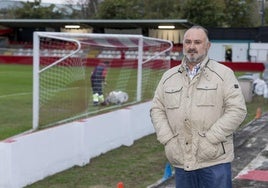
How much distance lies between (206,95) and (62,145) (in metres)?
4.46

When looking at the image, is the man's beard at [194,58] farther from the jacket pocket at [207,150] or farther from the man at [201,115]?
the jacket pocket at [207,150]

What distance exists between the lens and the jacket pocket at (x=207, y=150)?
13.5 ft

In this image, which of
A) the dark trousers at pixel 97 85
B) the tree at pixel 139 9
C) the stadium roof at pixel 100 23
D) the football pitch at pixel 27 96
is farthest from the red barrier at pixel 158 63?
the tree at pixel 139 9

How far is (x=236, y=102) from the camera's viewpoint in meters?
4.12

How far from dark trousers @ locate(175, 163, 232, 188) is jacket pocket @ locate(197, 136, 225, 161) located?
4.2 inches

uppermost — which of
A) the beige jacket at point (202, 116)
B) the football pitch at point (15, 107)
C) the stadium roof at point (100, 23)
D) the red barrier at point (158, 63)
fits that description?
the stadium roof at point (100, 23)

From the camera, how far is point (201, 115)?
409 centimetres

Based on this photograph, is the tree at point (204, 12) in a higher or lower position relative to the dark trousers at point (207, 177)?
higher

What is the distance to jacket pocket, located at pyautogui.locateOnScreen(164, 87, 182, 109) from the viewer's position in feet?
13.7

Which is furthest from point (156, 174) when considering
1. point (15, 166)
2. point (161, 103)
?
point (161, 103)

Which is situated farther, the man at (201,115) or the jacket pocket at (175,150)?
the jacket pocket at (175,150)

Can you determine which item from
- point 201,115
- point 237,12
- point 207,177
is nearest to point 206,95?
point 201,115

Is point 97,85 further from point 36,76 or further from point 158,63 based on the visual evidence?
point 36,76

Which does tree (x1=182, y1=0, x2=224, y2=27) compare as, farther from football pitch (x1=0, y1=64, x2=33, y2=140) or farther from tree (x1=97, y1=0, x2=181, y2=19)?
football pitch (x1=0, y1=64, x2=33, y2=140)
